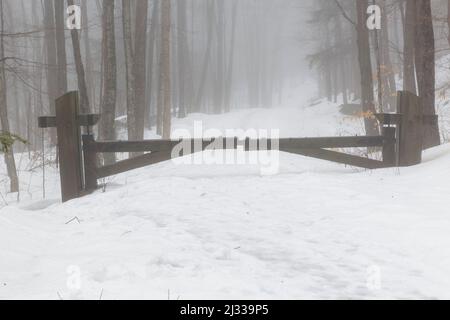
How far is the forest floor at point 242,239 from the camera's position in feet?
11.5

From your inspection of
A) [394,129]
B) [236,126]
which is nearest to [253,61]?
[236,126]

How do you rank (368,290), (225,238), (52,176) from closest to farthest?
1. (368,290)
2. (225,238)
3. (52,176)

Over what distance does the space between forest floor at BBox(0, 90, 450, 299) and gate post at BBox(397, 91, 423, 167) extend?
0.28 metres

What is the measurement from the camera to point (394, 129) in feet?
25.5

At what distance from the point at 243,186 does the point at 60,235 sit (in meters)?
2.87

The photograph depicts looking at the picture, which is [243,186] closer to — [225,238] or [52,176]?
[225,238]

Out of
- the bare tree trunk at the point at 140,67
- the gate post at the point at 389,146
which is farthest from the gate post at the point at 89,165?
the bare tree trunk at the point at 140,67

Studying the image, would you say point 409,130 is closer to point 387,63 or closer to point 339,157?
point 339,157

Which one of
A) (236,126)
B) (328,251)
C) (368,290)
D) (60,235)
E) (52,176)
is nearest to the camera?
(368,290)

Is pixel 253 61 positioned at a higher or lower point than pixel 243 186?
higher

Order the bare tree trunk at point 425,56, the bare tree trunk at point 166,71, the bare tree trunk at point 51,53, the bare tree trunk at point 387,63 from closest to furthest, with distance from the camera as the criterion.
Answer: the bare tree trunk at point 425,56 → the bare tree trunk at point 166,71 → the bare tree trunk at point 51,53 → the bare tree trunk at point 387,63

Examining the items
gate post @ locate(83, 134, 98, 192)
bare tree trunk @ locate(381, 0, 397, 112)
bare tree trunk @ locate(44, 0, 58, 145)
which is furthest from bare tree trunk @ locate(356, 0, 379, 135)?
bare tree trunk @ locate(44, 0, 58, 145)

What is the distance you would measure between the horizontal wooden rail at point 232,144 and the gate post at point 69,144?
0.27 m

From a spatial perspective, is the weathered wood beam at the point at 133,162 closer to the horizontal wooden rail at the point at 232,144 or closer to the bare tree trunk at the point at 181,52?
the horizontal wooden rail at the point at 232,144
